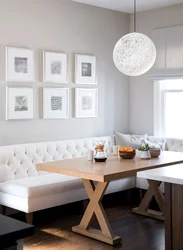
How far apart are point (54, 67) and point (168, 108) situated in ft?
5.99

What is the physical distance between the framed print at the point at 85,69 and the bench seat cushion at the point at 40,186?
64.4 inches

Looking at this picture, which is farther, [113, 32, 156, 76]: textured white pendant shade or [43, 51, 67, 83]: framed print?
[43, 51, 67, 83]: framed print

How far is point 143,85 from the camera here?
634cm

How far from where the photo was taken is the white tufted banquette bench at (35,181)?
4.25m

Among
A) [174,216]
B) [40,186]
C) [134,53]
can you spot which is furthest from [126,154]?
[174,216]

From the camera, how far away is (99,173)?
3.61 m

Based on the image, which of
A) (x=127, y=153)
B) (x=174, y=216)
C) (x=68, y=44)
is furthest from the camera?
(x=68, y=44)

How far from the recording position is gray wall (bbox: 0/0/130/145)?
195 inches

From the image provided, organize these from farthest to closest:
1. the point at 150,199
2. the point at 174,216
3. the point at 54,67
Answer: the point at 54,67 → the point at 150,199 → the point at 174,216

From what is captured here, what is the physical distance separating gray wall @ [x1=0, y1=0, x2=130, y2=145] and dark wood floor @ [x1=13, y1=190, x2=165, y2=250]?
1.04m

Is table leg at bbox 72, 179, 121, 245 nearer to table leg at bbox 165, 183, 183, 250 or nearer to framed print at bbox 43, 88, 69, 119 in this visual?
table leg at bbox 165, 183, 183, 250

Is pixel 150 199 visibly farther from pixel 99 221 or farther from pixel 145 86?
pixel 145 86

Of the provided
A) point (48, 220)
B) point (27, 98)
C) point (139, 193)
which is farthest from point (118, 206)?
point (27, 98)

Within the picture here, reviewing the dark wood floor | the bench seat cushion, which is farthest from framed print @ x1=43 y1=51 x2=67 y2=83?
the dark wood floor
